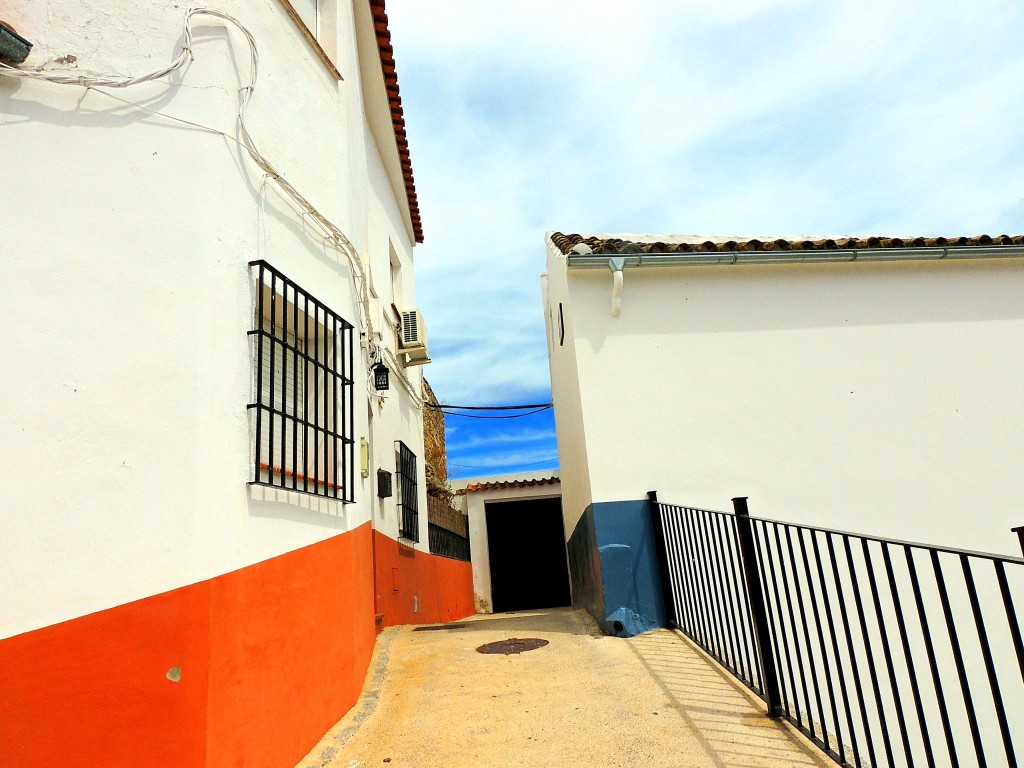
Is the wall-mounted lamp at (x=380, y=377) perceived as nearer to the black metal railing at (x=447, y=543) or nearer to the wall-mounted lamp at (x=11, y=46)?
the wall-mounted lamp at (x=11, y=46)

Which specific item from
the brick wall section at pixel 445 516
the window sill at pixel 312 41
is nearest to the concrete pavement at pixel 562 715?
the window sill at pixel 312 41

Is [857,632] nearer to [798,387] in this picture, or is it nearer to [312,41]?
[798,387]

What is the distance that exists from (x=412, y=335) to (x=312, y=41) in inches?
157

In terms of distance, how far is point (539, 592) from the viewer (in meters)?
19.7

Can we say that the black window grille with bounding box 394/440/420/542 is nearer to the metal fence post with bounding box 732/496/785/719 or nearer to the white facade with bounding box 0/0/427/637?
the white facade with bounding box 0/0/427/637

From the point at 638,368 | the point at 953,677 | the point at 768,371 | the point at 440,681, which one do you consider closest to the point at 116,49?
the point at 440,681

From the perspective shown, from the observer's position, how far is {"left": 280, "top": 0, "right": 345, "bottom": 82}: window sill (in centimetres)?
461

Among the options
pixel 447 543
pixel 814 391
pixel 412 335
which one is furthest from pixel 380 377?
pixel 447 543

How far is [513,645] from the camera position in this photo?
18.5 feet

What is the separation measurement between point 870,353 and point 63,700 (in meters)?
6.85

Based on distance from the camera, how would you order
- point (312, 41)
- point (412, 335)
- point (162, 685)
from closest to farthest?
point (162, 685)
point (312, 41)
point (412, 335)

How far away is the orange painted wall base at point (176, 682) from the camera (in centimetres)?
267

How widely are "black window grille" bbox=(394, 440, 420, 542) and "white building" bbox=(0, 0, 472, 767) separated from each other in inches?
127

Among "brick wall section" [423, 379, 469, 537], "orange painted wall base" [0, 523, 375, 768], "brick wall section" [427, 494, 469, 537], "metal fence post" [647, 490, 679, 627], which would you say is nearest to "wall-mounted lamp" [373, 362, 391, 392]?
"metal fence post" [647, 490, 679, 627]
